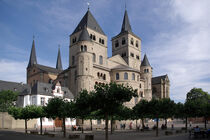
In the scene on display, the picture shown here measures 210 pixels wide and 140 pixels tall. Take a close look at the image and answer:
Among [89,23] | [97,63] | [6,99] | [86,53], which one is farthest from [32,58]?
[6,99]

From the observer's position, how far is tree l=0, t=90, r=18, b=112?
46.9 meters

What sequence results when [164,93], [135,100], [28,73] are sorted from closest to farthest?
[135,100], [28,73], [164,93]

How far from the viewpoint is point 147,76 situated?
84.1m

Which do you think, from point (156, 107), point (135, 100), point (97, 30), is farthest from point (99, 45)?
point (156, 107)

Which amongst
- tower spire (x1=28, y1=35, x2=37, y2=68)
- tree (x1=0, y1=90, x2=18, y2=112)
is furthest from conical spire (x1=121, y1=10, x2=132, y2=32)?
tree (x1=0, y1=90, x2=18, y2=112)

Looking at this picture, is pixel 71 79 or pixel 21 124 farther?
pixel 71 79

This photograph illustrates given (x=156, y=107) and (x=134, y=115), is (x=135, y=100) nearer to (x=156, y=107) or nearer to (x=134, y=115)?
(x=134, y=115)

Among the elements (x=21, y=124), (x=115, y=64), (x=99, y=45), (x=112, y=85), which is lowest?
(x=21, y=124)

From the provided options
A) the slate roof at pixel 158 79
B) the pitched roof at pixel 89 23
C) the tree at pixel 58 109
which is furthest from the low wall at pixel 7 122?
the slate roof at pixel 158 79

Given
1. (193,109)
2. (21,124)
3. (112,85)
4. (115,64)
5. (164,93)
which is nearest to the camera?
(112,85)

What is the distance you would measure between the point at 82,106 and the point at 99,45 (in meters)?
48.0

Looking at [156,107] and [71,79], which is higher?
[71,79]

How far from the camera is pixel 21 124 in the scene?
44.8 m

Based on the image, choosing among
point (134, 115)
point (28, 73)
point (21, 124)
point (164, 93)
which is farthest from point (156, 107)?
point (164, 93)
